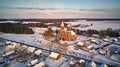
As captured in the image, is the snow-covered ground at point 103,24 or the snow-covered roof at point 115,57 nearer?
the snow-covered roof at point 115,57

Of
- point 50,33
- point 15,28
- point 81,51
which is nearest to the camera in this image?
point 81,51

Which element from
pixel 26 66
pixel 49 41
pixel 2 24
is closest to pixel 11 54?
pixel 26 66

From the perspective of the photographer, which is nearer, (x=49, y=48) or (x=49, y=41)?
(x=49, y=48)

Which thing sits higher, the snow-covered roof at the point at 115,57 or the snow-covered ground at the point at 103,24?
the snow-covered ground at the point at 103,24

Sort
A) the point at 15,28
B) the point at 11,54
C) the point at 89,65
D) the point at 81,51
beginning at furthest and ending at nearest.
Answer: the point at 15,28 < the point at 81,51 < the point at 11,54 < the point at 89,65

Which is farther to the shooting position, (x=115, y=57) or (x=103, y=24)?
(x=103, y=24)

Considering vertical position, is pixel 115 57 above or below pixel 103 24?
below

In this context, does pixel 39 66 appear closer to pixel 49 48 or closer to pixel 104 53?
pixel 49 48

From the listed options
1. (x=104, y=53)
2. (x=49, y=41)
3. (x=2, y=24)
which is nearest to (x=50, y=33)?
(x=49, y=41)

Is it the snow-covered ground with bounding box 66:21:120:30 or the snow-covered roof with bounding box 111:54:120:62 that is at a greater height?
the snow-covered ground with bounding box 66:21:120:30

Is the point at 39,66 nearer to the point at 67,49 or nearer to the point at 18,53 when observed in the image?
the point at 18,53

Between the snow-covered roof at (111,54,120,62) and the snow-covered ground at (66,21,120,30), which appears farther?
the snow-covered ground at (66,21,120,30)
